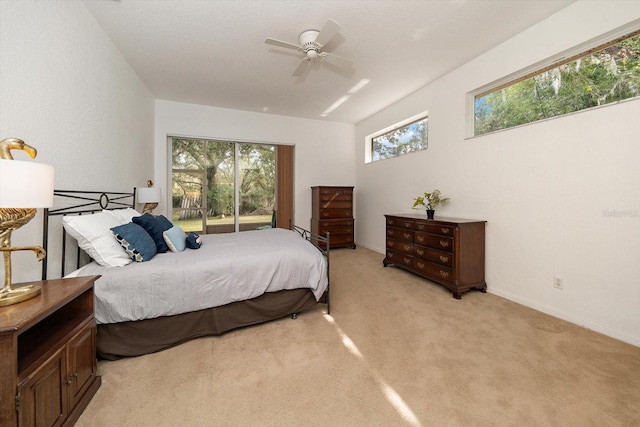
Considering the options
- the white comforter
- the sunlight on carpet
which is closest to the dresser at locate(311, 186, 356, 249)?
the white comforter

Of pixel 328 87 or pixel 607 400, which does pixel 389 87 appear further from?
pixel 607 400

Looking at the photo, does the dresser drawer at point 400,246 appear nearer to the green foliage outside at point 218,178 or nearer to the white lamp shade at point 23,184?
the green foliage outside at point 218,178

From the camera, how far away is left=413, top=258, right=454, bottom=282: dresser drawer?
301 centimetres

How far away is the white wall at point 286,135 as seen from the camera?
463 centimetres

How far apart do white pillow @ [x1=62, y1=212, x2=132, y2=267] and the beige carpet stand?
2.44ft

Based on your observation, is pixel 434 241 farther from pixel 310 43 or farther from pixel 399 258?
pixel 310 43

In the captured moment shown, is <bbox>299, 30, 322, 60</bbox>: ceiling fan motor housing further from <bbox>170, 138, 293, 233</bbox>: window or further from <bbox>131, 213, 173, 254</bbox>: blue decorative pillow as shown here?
<bbox>170, 138, 293, 233</bbox>: window

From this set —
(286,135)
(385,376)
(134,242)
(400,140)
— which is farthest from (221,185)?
(385,376)

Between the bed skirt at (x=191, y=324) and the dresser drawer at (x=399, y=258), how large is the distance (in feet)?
5.82

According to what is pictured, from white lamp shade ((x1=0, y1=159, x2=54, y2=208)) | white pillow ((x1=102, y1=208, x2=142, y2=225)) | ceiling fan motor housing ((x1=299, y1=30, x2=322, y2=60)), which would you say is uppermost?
ceiling fan motor housing ((x1=299, y1=30, x2=322, y2=60))

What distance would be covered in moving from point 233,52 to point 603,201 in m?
4.03

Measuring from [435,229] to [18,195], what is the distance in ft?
11.5

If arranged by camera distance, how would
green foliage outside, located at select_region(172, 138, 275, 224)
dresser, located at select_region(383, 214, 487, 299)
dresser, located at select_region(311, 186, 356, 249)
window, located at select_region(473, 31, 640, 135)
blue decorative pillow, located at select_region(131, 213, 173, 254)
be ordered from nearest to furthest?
1. window, located at select_region(473, 31, 640, 135)
2. blue decorative pillow, located at select_region(131, 213, 173, 254)
3. dresser, located at select_region(383, 214, 487, 299)
4. green foliage outside, located at select_region(172, 138, 275, 224)
5. dresser, located at select_region(311, 186, 356, 249)

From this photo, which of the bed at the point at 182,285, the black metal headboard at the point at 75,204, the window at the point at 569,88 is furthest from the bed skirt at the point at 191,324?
the window at the point at 569,88
